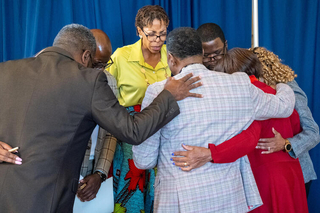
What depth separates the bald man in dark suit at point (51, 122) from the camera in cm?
135

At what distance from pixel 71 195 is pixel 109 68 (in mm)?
1294

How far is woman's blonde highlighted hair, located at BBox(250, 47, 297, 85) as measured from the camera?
2104mm

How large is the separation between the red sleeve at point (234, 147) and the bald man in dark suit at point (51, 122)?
294 mm

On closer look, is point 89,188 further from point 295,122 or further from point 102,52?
point 295,122

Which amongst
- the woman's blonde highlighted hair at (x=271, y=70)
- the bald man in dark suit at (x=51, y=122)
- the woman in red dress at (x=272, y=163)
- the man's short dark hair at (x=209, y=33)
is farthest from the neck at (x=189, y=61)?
the man's short dark hair at (x=209, y=33)

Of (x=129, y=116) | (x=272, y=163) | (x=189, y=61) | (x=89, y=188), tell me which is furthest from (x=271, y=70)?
(x=89, y=188)

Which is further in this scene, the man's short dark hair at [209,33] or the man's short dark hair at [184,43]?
the man's short dark hair at [209,33]

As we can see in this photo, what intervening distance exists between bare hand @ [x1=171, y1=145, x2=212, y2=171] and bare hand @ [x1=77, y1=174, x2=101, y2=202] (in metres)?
0.70

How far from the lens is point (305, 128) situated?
2.11 meters

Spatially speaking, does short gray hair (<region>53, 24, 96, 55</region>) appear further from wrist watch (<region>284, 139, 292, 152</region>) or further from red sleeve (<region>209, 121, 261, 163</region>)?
wrist watch (<region>284, 139, 292, 152</region>)

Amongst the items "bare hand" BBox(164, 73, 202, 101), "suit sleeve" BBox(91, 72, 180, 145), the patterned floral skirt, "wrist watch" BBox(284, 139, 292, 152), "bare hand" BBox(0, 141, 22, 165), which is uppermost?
"bare hand" BBox(164, 73, 202, 101)

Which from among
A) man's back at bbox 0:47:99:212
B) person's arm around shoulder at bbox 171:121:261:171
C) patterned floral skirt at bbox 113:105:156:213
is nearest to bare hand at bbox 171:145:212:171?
person's arm around shoulder at bbox 171:121:261:171

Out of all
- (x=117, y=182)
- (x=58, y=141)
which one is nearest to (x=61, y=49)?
Result: (x=58, y=141)

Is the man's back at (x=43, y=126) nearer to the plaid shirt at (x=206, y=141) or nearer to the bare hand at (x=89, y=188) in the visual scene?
the plaid shirt at (x=206, y=141)
